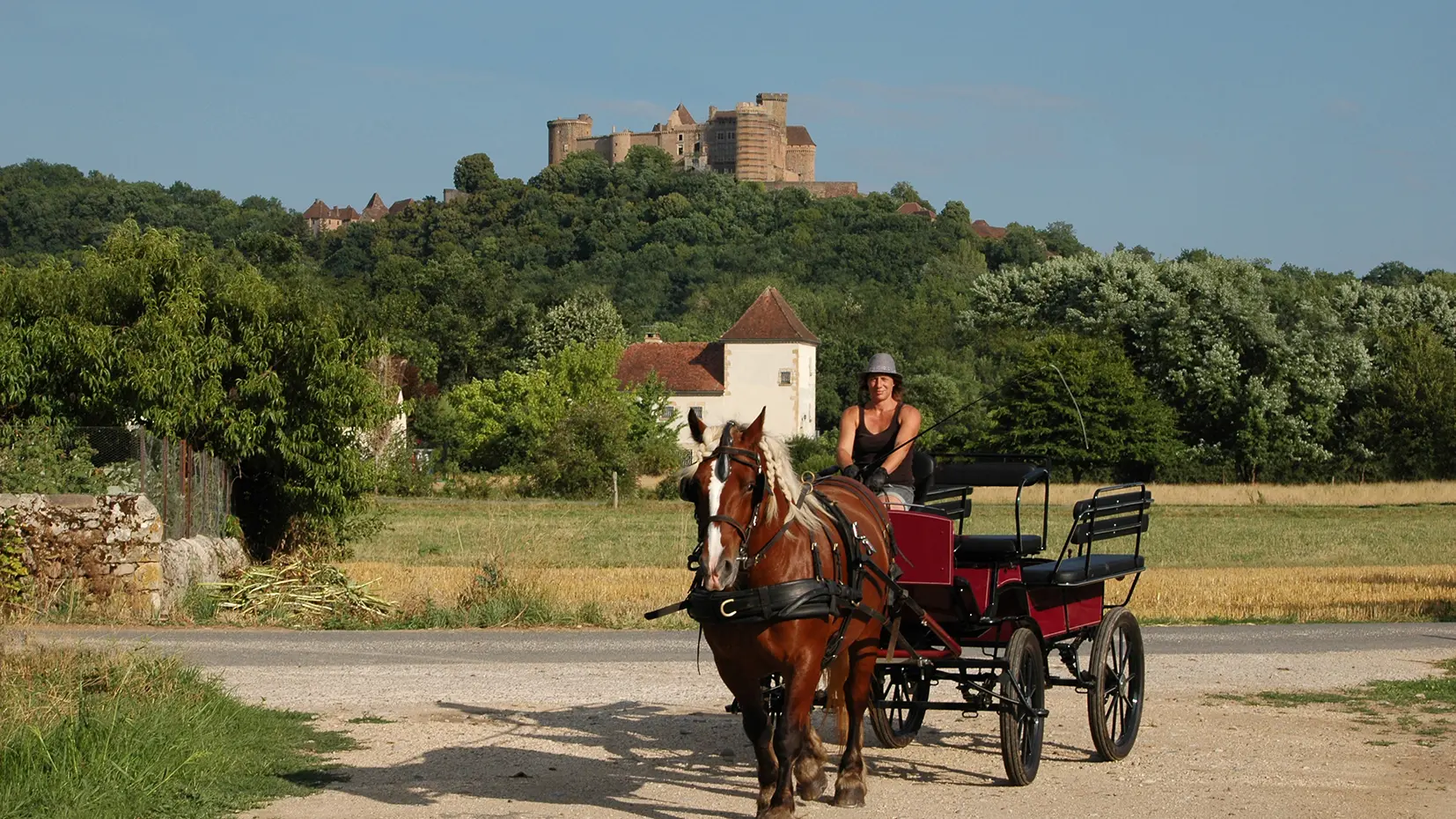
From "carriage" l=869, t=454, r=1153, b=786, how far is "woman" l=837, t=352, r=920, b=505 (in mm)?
220

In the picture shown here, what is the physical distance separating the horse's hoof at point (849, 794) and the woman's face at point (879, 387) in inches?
96.9

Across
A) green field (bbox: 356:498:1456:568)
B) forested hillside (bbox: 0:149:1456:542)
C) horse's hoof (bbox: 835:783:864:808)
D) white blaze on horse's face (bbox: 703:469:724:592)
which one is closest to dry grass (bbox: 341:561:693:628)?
green field (bbox: 356:498:1456:568)

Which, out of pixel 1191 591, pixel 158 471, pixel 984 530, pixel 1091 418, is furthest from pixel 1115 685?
pixel 1091 418

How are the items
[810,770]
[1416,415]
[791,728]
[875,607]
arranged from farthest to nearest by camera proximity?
[1416,415], [875,607], [810,770], [791,728]

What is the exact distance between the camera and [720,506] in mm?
7391

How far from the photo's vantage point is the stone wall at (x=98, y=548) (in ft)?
56.1

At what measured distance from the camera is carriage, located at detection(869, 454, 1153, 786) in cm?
899

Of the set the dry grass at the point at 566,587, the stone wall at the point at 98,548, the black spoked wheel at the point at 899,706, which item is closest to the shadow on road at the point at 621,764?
the black spoked wheel at the point at 899,706

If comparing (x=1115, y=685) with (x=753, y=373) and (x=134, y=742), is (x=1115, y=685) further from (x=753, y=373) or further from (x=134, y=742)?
(x=753, y=373)

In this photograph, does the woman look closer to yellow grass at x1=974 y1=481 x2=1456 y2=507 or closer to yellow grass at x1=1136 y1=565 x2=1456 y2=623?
yellow grass at x1=1136 y1=565 x2=1456 y2=623

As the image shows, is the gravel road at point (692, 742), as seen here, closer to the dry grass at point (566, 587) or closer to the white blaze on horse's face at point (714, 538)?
the white blaze on horse's face at point (714, 538)

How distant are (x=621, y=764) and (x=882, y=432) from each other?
8.50 feet

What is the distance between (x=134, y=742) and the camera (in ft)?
27.6

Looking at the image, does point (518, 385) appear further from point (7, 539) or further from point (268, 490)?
point (7, 539)
